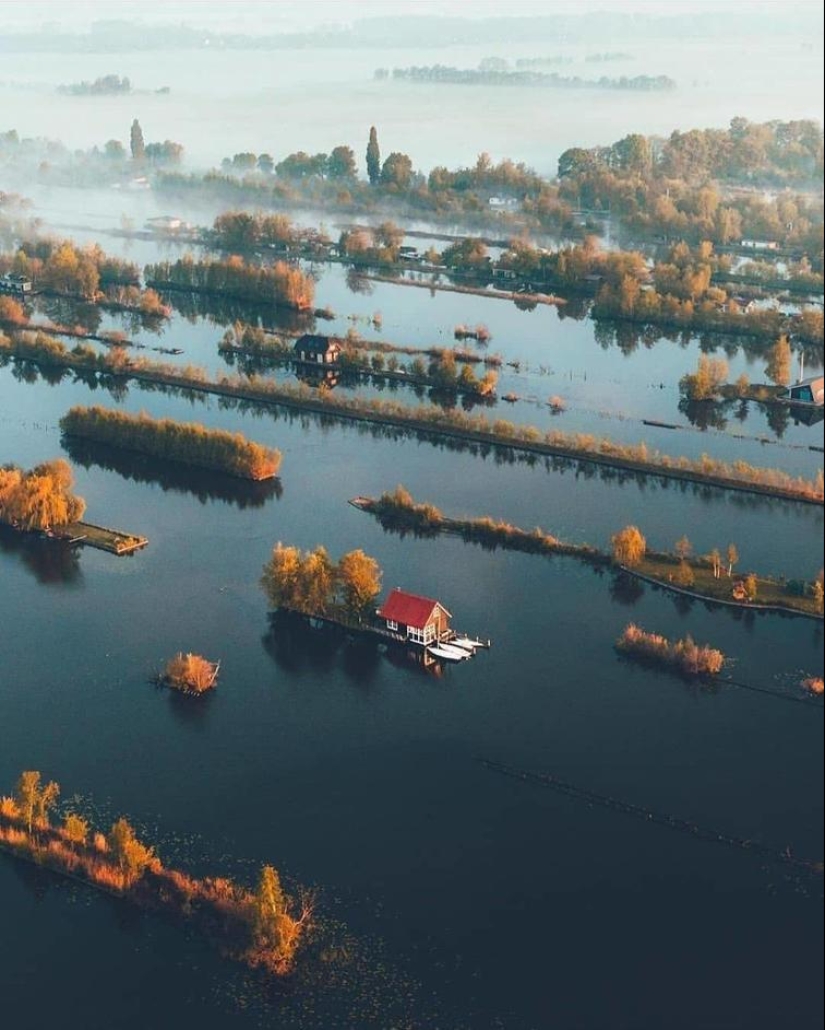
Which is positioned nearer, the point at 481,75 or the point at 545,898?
the point at 545,898

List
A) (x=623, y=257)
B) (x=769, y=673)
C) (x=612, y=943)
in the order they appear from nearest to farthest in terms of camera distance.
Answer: (x=612, y=943) < (x=769, y=673) < (x=623, y=257)

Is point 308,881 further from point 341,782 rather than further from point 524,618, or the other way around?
point 524,618

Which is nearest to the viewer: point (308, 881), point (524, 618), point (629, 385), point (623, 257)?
point (308, 881)

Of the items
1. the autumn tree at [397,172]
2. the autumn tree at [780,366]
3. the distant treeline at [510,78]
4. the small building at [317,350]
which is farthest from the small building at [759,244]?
the distant treeline at [510,78]

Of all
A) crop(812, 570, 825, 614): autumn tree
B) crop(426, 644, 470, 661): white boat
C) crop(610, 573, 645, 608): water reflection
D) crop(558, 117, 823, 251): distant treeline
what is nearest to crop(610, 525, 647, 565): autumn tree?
crop(610, 573, 645, 608): water reflection

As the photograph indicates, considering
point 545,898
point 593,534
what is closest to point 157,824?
point 545,898

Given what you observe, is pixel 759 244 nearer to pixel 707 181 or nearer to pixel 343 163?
pixel 707 181
